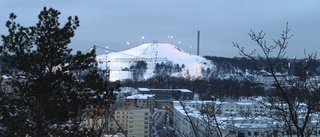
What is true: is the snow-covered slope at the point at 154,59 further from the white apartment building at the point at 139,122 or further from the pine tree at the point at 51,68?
the pine tree at the point at 51,68

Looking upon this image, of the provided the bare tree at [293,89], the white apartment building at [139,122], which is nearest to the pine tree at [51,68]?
the bare tree at [293,89]

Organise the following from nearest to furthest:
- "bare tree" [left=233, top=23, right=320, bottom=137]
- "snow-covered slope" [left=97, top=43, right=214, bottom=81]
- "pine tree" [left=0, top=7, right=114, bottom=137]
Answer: "bare tree" [left=233, top=23, right=320, bottom=137] → "pine tree" [left=0, top=7, right=114, bottom=137] → "snow-covered slope" [left=97, top=43, right=214, bottom=81]

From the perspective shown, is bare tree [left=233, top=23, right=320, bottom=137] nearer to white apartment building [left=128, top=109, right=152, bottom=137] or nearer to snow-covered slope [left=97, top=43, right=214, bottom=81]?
white apartment building [left=128, top=109, right=152, bottom=137]

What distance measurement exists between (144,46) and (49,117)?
120 meters

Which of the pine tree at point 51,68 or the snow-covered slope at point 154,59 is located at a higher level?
the snow-covered slope at point 154,59

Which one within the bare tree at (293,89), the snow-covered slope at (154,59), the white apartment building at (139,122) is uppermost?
the snow-covered slope at (154,59)

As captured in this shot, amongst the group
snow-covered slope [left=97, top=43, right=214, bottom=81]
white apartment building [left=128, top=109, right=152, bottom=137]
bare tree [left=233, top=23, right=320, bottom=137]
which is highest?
snow-covered slope [left=97, top=43, right=214, bottom=81]

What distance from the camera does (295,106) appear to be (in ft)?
10.6

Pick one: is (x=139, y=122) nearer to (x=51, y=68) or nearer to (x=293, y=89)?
(x=51, y=68)

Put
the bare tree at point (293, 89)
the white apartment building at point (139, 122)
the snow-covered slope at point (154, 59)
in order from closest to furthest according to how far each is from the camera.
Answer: the bare tree at point (293, 89), the white apartment building at point (139, 122), the snow-covered slope at point (154, 59)

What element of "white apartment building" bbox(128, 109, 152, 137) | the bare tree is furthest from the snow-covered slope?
the bare tree

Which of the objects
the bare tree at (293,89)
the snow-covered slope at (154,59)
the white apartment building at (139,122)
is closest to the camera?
the bare tree at (293,89)

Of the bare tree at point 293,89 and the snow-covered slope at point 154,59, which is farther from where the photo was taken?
the snow-covered slope at point 154,59

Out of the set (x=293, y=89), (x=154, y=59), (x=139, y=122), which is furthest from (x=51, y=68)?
(x=154, y=59)
